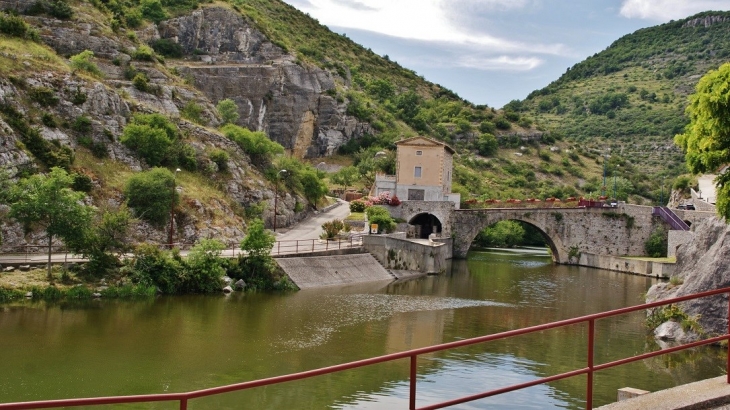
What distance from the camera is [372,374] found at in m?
21.7

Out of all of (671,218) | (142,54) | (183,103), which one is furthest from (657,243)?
(142,54)

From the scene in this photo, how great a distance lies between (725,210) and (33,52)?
4878 centimetres

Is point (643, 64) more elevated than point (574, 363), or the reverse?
point (643, 64)

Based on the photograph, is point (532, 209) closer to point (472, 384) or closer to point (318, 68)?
point (318, 68)

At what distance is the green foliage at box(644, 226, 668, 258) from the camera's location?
63906 millimetres

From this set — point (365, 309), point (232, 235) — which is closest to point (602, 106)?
point (232, 235)

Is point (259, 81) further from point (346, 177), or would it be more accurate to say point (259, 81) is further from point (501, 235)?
point (501, 235)

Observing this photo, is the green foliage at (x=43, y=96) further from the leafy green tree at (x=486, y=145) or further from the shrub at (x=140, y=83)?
the leafy green tree at (x=486, y=145)

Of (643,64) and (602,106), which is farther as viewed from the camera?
(643,64)

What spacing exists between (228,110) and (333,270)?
1348 inches

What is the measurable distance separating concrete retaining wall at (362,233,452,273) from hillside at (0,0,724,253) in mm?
8499

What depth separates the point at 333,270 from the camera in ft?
144

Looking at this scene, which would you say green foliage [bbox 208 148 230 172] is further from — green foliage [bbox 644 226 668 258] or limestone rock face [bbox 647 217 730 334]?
green foliage [bbox 644 226 668 258]

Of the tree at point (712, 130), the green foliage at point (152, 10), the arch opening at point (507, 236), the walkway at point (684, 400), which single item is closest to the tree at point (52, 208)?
the tree at point (712, 130)
